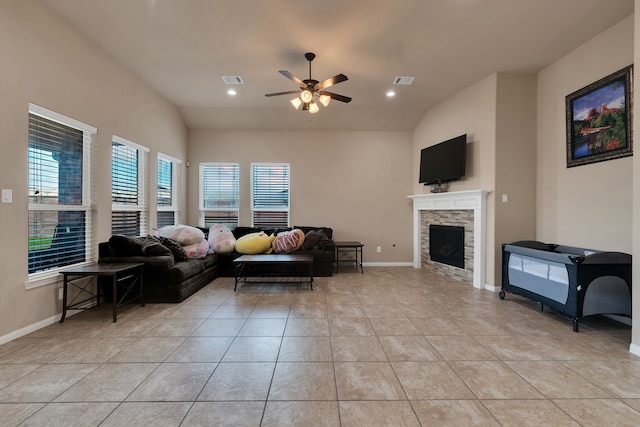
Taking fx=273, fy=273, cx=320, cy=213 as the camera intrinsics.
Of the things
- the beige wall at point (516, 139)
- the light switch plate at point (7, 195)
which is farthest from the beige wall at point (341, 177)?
the light switch plate at point (7, 195)

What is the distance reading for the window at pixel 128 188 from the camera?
390 cm

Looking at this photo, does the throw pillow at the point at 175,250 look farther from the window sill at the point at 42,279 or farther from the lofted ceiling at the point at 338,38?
the lofted ceiling at the point at 338,38

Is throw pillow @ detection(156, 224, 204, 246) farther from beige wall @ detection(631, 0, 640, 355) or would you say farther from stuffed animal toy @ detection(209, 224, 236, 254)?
beige wall @ detection(631, 0, 640, 355)

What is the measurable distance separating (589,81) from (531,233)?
2059 millimetres

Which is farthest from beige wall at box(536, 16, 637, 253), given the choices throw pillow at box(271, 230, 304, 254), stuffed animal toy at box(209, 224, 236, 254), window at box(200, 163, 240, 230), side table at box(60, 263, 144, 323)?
window at box(200, 163, 240, 230)

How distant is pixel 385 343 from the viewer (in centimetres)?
246

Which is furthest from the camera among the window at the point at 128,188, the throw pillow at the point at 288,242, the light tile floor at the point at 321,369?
the throw pillow at the point at 288,242

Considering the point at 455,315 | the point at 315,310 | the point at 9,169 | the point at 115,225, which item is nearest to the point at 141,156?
the point at 115,225

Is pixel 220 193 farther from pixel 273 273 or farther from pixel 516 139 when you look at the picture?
pixel 516 139

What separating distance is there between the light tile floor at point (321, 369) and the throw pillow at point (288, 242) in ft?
5.95

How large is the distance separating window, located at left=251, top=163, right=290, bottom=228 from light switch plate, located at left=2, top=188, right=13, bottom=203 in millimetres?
3841

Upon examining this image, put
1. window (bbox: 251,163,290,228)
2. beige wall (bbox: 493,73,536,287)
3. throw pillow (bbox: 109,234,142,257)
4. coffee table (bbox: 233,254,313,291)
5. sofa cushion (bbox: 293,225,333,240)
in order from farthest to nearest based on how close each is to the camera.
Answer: window (bbox: 251,163,290,228) → sofa cushion (bbox: 293,225,333,240) → coffee table (bbox: 233,254,313,291) → beige wall (bbox: 493,73,536,287) → throw pillow (bbox: 109,234,142,257)

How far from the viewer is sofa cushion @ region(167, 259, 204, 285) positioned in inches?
140

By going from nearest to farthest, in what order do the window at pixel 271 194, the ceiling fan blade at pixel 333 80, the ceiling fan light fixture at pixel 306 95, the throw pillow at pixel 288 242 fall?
the ceiling fan blade at pixel 333 80, the ceiling fan light fixture at pixel 306 95, the throw pillow at pixel 288 242, the window at pixel 271 194
